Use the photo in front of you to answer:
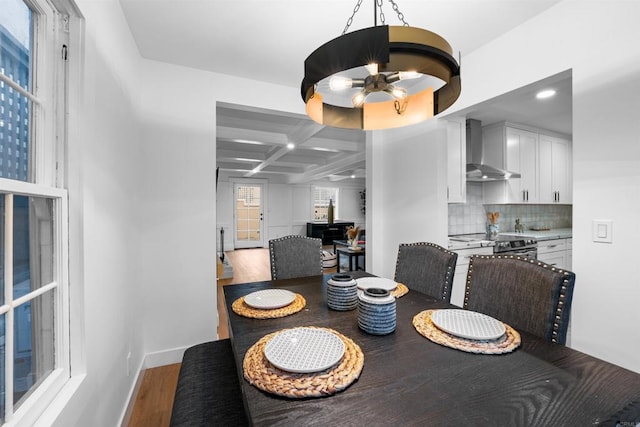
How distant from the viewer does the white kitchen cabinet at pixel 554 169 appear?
380cm

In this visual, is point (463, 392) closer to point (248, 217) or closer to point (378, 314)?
point (378, 314)

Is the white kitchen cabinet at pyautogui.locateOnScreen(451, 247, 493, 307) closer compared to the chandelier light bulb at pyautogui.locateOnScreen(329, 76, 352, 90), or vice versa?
the chandelier light bulb at pyautogui.locateOnScreen(329, 76, 352, 90)

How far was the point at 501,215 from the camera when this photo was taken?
4.08 meters

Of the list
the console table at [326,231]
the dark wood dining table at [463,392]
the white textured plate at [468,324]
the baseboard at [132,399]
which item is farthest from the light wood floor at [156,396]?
the console table at [326,231]

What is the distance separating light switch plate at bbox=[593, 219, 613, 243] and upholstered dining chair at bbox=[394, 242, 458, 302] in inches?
29.1

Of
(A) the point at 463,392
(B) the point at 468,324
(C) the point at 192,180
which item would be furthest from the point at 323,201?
(A) the point at 463,392

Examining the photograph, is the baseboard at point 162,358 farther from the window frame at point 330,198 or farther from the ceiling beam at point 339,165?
the window frame at point 330,198

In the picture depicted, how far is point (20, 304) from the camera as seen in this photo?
779mm

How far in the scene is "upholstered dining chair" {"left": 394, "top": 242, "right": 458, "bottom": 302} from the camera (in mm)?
1635

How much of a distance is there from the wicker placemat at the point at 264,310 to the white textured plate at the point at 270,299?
0.07 feet

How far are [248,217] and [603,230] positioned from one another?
28.0 feet

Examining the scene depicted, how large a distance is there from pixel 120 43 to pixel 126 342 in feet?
6.01

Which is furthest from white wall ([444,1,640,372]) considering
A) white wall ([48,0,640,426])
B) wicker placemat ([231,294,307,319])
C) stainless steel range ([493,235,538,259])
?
wicker placemat ([231,294,307,319])

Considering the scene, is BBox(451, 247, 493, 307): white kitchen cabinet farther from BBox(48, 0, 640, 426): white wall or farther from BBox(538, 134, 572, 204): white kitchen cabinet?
BBox(538, 134, 572, 204): white kitchen cabinet
